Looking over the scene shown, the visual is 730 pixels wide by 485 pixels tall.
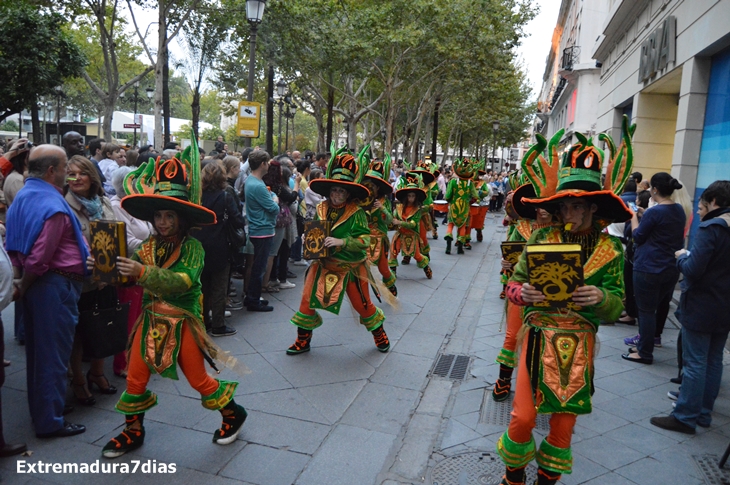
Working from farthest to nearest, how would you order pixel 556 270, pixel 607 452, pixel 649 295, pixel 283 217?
1. pixel 283 217
2. pixel 649 295
3. pixel 607 452
4. pixel 556 270

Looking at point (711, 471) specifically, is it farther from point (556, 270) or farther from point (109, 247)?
point (109, 247)

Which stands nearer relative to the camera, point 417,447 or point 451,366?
point 417,447

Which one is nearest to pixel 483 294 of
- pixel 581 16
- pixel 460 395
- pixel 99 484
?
pixel 460 395

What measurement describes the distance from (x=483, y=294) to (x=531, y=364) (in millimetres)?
6345

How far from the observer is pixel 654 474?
3957 mm

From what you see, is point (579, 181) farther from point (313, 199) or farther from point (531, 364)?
point (313, 199)

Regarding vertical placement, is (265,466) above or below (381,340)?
below

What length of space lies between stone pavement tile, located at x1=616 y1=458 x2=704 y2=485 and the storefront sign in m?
9.48

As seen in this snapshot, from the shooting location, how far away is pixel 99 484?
11.7 ft

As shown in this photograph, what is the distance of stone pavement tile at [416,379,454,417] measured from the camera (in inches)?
197

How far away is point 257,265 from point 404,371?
269cm

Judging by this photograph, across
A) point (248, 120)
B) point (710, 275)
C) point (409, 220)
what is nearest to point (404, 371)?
point (710, 275)

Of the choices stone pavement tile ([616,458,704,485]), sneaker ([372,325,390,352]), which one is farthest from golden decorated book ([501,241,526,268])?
sneaker ([372,325,390,352])

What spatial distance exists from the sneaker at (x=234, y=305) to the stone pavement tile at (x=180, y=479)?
4.06 metres
